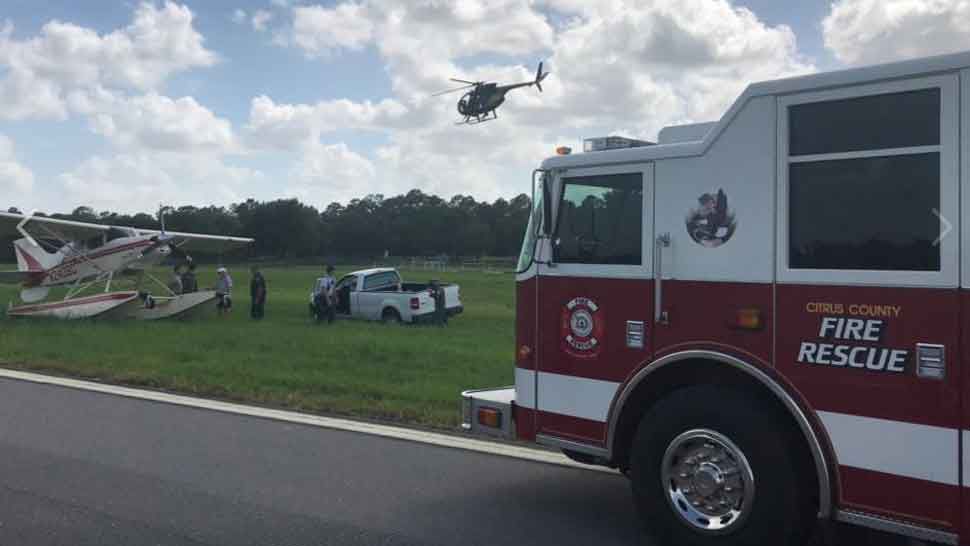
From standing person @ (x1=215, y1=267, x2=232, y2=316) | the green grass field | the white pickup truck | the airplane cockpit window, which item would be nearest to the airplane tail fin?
the airplane cockpit window

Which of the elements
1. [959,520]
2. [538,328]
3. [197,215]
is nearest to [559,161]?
[538,328]

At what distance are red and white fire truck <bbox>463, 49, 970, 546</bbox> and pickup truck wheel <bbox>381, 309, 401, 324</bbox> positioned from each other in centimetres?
1917

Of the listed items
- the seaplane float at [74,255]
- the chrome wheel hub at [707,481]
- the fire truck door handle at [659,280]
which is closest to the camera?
the chrome wheel hub at [707,481]

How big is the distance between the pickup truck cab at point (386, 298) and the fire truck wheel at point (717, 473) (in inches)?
762

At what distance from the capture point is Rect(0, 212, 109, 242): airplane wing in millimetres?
26109

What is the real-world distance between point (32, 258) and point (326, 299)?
9.98m

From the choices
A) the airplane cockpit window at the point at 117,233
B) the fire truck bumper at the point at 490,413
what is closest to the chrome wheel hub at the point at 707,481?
the fire truck bumper at the point at 490,413

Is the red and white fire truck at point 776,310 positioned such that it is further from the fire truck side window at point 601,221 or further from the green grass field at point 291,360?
the green grass field at point 291,360

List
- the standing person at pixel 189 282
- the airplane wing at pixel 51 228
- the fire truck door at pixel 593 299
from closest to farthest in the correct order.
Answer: the fire truck door at pixel 593 299
the standing person at pixel 189 282
the airplane wing at pixel 51 228

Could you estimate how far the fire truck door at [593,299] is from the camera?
5363mm

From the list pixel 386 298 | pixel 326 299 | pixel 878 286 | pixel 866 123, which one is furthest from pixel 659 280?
pixel 386 298

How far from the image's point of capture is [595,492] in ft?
21.7

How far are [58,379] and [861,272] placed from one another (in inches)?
443

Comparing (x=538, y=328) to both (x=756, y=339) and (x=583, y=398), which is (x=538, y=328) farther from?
(x=756, y=339)
